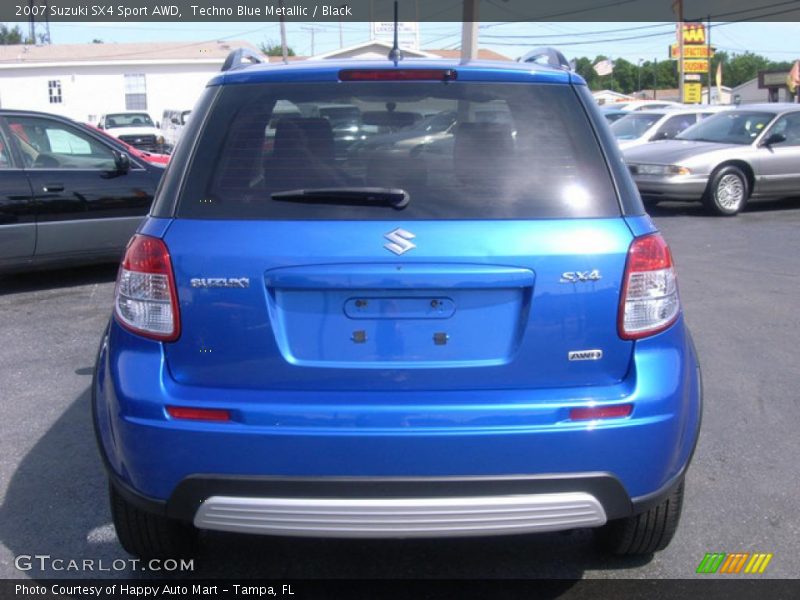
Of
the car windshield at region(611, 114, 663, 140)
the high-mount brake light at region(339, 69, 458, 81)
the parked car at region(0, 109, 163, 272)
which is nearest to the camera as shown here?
the high-mount brake light at region(339, 69, 458, 81)

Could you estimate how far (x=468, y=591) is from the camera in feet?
10.9

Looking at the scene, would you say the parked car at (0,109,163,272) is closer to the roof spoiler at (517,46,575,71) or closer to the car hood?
the roof spoiler at (517,46,575,71)

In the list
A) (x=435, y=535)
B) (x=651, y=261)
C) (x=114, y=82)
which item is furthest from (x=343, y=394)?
(x=114, y=82)

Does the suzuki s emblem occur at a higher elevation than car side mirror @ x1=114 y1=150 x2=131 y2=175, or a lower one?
higher

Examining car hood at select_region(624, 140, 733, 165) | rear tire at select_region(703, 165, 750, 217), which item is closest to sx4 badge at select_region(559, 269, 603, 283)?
car hood at select_region(624, 140, 733, 165)

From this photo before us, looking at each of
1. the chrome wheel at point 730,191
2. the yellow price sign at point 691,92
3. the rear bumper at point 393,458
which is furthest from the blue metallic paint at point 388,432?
the yellow price sign at point 691,92

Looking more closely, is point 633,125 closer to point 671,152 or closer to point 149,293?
point 671,152

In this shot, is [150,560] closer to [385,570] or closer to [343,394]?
[385,570]

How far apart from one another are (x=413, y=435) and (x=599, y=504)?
0.62 metres

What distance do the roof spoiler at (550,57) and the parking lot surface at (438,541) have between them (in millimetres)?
1900

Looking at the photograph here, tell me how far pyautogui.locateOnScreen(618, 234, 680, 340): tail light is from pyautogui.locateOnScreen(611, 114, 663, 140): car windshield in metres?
15.6

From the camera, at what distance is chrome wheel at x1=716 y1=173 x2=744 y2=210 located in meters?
13.3

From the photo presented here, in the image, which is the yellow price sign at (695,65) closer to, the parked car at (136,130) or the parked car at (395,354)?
the parked car at (136,130)

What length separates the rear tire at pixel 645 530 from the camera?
328 cm
